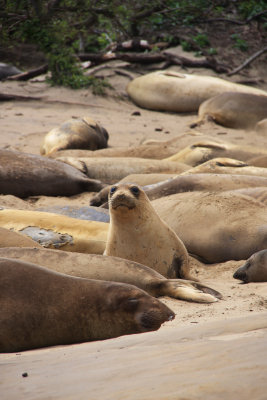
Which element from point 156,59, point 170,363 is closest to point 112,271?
point 170,363

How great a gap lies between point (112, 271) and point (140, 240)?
890mm

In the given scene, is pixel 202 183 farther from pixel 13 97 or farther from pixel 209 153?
pixel 13 97

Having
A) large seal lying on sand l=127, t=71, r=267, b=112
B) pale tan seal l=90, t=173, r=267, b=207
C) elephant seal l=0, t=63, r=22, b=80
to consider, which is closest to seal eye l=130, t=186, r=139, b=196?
pale tan seal l=90, t=173, r=267, b=207

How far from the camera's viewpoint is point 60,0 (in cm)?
1272

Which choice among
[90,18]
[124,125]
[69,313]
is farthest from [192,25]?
[69,313]

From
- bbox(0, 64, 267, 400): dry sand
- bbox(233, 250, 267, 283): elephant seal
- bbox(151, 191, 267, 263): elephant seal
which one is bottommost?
bbox(151, 191, 267, 263): elephant seal

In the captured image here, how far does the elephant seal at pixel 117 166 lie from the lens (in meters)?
7.41

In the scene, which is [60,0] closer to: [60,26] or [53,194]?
[60,26]

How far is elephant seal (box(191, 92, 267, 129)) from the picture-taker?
10.9m

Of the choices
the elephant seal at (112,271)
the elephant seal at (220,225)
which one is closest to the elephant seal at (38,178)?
the elephant seal at (220,225)

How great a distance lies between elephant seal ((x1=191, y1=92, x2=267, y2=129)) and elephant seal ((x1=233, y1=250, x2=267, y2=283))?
6.86 meters

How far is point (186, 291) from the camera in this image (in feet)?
11.5

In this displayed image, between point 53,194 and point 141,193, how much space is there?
8.36ft

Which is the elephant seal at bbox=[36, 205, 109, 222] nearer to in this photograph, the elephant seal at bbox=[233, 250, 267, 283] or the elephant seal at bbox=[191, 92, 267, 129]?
the elephant seal at bbox=[233, 250, 267, 283]
